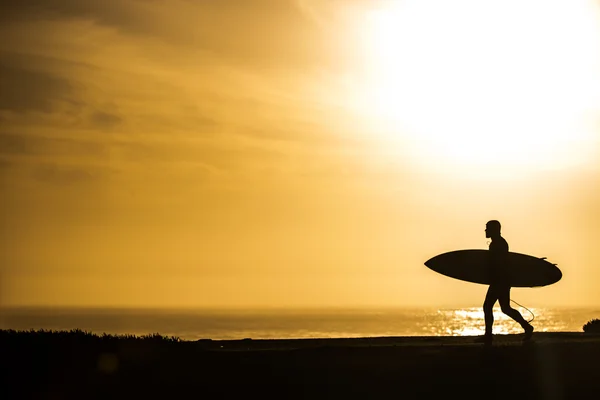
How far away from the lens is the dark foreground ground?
14359 mm

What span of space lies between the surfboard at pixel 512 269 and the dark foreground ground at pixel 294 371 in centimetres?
573

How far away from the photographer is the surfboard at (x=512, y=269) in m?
24.3

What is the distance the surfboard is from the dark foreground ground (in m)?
5.73

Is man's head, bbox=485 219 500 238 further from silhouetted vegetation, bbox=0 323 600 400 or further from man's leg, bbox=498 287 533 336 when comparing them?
silhouetted vegetation, bbox=0 323 600 400

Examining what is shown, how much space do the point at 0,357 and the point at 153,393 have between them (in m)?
3.43

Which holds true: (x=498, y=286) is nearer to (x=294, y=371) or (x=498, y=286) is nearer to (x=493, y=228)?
(x=493, y=228)

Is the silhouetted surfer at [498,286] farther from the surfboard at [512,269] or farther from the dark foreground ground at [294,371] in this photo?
the surfboard at [512,269]

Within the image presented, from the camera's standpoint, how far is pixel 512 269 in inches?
956

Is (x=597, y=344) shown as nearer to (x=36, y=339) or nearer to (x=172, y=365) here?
(x=172, y=365)

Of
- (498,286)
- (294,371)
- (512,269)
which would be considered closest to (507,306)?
(498,286)

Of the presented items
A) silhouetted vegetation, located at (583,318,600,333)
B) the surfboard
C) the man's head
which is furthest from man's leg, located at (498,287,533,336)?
silhouetted vegetation, located at (583,318,600,333)

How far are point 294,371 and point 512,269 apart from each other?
1021 centimetres

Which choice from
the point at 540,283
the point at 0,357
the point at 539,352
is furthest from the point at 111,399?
the point at 540,283

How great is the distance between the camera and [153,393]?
14.3 m
